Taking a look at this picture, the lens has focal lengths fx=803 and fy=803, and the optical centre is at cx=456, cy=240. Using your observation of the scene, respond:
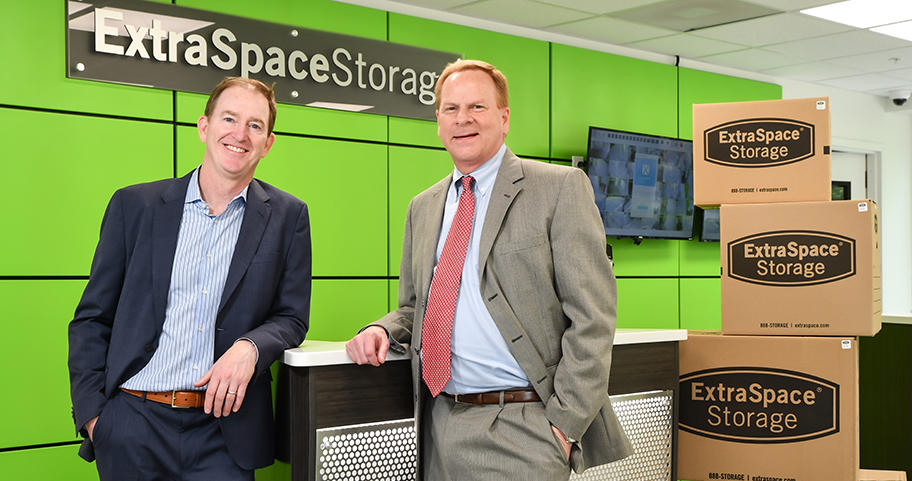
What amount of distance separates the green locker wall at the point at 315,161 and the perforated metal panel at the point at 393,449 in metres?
0.16

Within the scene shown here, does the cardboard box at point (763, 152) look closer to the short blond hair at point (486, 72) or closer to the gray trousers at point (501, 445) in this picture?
the short blond hair at point (486, 72)

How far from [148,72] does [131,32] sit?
18 cm

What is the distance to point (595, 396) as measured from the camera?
1838mm

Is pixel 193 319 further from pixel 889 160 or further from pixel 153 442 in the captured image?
pixel 889 160

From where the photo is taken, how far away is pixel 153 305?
1.90 metres

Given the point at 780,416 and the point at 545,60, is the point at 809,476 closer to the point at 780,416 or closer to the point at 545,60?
the point at 780,416

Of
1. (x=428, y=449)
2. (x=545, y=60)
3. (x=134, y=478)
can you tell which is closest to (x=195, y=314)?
(x=134, y=478)

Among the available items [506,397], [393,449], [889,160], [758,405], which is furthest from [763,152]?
[889,160]

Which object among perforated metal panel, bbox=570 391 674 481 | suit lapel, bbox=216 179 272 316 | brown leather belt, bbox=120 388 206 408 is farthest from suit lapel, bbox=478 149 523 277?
perforated metal panel, bbox=570 391 674 481

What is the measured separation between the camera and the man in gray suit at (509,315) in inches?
72.4

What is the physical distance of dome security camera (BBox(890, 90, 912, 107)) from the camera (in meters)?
6.84

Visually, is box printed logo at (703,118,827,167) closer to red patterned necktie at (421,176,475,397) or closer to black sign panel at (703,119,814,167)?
black sign panel at (703,119,814,167)

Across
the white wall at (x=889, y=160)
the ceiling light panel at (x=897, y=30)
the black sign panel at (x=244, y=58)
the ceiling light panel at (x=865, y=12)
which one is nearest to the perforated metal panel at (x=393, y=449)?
the black sign panel at (x=244, y=58)

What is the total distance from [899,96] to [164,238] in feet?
22.2
